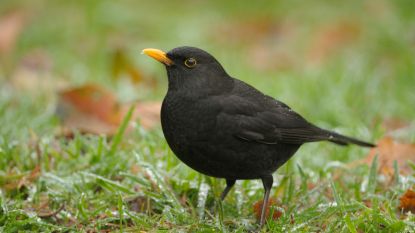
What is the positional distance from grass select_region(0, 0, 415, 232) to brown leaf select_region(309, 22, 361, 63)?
3 centimetres

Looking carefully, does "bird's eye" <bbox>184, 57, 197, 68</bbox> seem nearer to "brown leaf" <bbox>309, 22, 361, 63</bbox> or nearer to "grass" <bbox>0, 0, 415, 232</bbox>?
"grass" <bbox>0, 0, 415, 232</bbox>

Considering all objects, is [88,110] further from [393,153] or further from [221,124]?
[393,153]

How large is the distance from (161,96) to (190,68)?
2822mm

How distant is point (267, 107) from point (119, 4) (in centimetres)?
625

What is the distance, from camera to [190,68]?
4477mm

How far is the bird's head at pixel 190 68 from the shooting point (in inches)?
175

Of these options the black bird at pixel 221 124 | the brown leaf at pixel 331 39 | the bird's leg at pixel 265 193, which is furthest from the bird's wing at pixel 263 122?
the brown leaf at pixel 331 39

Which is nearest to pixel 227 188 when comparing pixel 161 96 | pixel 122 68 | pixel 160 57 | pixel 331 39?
pixel 160 57

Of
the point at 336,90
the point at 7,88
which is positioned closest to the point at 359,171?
the point at 336,90

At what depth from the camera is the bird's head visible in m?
4.43

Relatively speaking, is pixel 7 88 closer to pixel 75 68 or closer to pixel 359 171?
pixel 75 68

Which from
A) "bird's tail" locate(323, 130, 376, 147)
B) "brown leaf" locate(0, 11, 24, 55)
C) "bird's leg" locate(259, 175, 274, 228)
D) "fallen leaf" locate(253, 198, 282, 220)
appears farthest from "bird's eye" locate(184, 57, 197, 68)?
"brown leaf" locate(0, 11, 24, 55)

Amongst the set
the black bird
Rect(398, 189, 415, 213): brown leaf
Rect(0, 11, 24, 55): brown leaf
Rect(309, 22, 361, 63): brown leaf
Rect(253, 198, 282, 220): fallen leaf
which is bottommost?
Rect(253, 198, 282, 220): fallen leaf

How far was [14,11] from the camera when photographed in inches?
344
